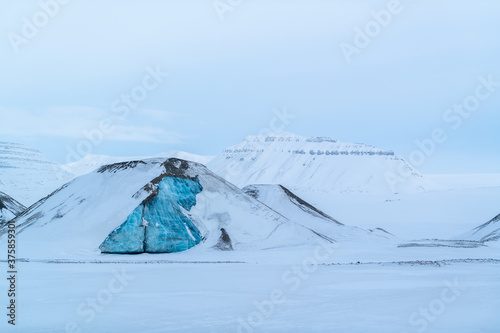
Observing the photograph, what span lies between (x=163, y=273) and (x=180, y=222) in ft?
35.1

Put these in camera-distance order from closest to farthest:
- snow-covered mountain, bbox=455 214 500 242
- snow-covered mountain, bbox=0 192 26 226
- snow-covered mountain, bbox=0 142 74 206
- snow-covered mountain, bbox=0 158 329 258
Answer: snow-covered mountain, bbox=0 158 329 258 < snow-covered mountain, bbox=455 214 500 242 < snow-covered mountain, bbox=0 192 26 226 < snow-covered mountain, bbox=0 142 74 206

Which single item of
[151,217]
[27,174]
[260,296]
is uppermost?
[27,174]

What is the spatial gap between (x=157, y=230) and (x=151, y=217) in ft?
2.78

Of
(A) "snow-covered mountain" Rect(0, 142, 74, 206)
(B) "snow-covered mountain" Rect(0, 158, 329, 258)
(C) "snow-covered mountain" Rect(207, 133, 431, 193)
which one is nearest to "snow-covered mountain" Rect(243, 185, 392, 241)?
(B) "snow-covered mountain" Rect(0, 158, 329, 258)

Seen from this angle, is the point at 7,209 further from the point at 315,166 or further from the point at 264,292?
the point at 315,166

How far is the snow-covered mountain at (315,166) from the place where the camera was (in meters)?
145

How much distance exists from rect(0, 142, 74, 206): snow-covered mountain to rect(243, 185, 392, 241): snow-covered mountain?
67.5 meters

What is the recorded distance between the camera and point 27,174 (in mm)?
127562

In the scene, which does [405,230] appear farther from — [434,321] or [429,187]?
[429,187]

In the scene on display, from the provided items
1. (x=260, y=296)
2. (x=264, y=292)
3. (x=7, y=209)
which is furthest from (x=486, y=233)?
(x=7, y=209)

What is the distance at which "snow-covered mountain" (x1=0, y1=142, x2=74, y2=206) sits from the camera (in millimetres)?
112375

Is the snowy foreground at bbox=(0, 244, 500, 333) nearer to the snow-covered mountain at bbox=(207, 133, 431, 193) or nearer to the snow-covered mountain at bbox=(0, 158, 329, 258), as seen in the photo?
the snow-covered mountain at bbox=(0, 158, 329, 258)

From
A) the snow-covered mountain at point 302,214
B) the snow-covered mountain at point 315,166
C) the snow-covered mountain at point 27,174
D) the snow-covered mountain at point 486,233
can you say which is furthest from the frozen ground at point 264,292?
the snow-covered mountain at point 315,166

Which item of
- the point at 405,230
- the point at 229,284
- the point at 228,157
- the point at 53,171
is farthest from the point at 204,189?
the point at 228,157
